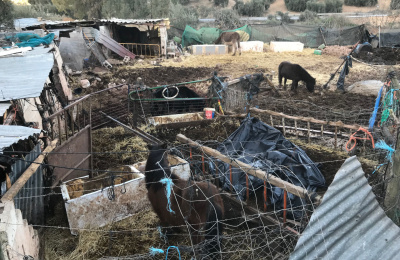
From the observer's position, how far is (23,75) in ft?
20.6

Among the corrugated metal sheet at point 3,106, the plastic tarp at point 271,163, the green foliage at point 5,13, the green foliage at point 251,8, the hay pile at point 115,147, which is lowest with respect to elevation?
the hay pile at point 115,147

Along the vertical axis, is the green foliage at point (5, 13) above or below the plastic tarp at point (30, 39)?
above

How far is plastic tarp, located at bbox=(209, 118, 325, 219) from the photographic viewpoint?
5832mm

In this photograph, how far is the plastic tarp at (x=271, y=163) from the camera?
19.1 feet

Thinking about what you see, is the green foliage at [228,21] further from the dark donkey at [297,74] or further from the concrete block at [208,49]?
the dark donkey at [297,74]

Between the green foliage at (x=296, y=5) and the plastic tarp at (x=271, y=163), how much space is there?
43.1 meters

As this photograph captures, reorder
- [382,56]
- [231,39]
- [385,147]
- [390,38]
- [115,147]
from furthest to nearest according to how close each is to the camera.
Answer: [390,38]
[231,39]
[382,56]
[115,147]
[385,147]

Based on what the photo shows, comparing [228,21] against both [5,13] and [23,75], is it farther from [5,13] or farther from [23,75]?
[23,75]

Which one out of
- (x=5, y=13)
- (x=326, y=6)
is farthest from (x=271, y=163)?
(x=326, y=6)

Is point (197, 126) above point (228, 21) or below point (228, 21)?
below

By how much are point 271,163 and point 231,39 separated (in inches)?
715

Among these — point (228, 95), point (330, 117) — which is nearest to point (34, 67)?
point (228, 95)

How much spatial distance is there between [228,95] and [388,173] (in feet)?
21.1

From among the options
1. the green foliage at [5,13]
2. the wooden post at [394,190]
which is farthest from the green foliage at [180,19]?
the wooden post at [394,190]
